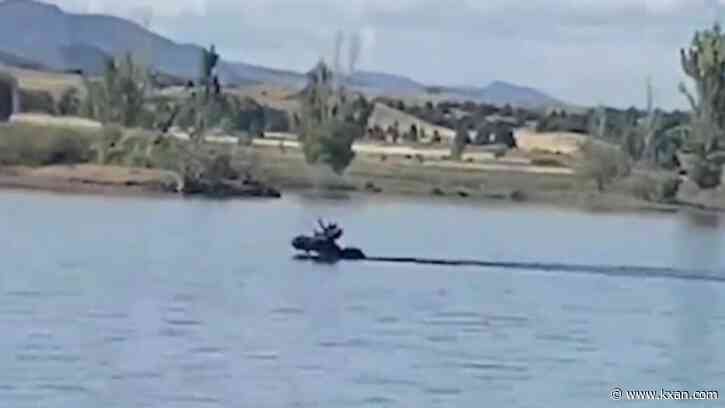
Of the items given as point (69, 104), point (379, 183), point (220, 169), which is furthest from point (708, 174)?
point (69, 104)

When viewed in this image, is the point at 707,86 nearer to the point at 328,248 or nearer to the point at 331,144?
the point at 331,144

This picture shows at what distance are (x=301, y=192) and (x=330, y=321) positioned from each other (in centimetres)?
6181

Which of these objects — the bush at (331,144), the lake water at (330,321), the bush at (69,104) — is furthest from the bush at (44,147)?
the bush at (69,104)

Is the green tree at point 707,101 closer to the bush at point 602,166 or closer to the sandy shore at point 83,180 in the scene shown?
the bush at point 602,166

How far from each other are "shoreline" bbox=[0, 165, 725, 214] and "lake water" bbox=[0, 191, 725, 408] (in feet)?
66.1

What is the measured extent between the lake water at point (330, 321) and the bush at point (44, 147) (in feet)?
83.1

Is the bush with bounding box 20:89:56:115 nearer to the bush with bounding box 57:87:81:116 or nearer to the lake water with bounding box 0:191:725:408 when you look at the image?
the bush with bounding box 57:87:81:116

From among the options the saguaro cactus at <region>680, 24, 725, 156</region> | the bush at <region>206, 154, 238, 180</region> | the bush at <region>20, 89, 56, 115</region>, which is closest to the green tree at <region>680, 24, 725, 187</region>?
the saguaro cactus at <region>680, 24, 725, 156</region>

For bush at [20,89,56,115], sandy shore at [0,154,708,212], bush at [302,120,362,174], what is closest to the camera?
sandy shore at [0,154,708,212]

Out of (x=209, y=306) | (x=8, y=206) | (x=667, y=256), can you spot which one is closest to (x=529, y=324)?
(x=209, y=306)

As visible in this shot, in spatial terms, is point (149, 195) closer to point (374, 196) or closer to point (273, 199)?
point (273, 199)

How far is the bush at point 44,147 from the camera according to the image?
93.1m

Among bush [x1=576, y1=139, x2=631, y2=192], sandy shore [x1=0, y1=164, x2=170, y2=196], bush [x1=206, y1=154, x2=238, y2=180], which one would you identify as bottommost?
sandy shore [x1=0, y1=164, x2=170, y2=196]

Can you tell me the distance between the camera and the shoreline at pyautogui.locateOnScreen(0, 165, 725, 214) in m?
88.2
